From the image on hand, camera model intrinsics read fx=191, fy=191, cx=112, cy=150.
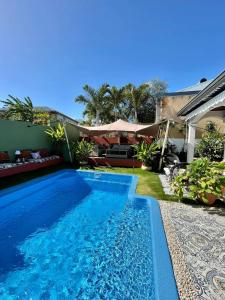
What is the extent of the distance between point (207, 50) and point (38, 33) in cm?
1298

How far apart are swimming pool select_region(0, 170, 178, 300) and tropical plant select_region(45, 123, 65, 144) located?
7.41m

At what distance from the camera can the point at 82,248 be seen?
4.86 meters

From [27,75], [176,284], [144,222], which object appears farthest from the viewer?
[27,75]

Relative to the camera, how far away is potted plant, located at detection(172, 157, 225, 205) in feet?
20.9

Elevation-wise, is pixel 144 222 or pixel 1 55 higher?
pixel 1 55

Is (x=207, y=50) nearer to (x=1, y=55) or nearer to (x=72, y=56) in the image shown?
(x=72, y=56)

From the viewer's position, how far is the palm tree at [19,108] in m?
20.2

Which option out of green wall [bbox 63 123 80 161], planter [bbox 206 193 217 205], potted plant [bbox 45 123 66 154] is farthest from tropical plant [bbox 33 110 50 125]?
planter [bbox 206 193 217 205]

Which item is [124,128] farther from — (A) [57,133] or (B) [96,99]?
(B) [96,99]

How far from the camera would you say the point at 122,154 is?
1574cm

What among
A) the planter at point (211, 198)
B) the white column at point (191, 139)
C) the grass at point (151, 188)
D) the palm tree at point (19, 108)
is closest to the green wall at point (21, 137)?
the palm tree at point (19, 108)

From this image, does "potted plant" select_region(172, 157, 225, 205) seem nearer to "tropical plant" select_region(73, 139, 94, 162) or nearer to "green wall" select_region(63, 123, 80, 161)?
"tropical plant" select_region(73, 139, 94, 162)

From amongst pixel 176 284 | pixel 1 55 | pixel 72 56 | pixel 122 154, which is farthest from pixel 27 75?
pixel 176 284

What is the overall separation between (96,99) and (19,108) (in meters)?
11.4
